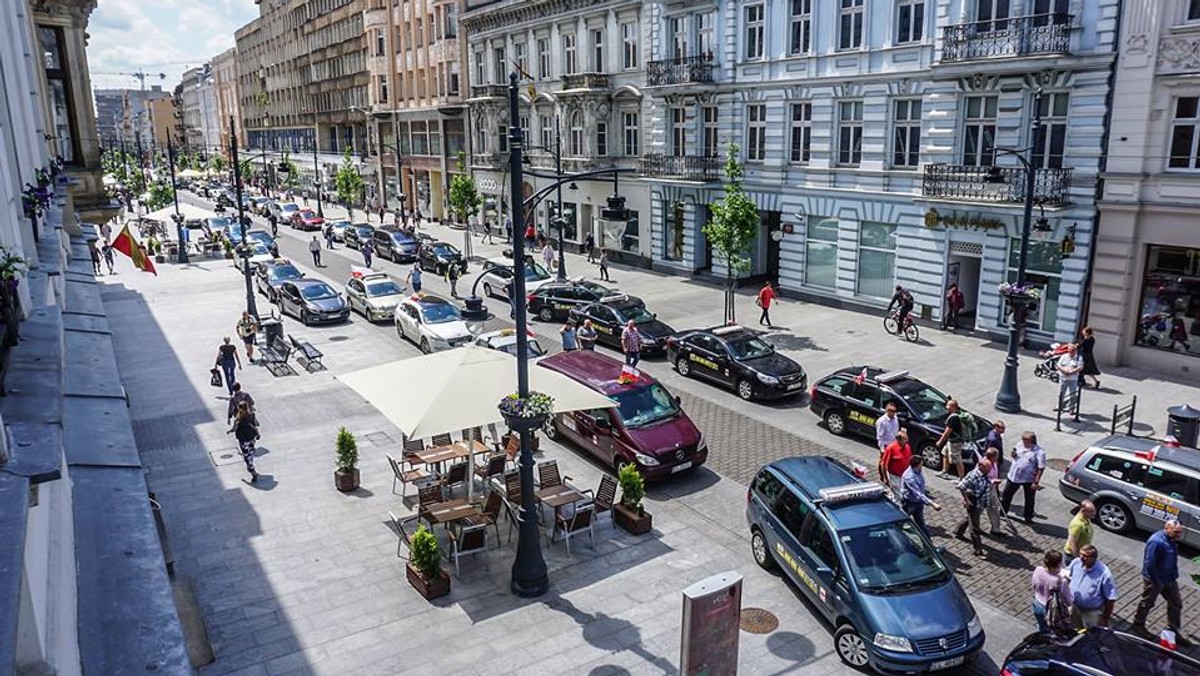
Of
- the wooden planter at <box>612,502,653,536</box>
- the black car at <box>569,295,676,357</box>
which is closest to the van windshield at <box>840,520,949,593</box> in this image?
the wooden planter at <box>612,502,653,536</box>

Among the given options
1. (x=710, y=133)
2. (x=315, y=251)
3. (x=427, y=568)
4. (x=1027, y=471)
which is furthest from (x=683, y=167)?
(x=427, y=568)

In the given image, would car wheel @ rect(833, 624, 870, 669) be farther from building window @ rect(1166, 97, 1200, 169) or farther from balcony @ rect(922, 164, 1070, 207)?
building window @ rect(1166, 97, 1200, 169)

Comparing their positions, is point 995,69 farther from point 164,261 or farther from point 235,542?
point 164,261

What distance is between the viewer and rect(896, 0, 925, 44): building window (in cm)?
2730

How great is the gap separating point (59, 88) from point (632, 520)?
18.8 metres

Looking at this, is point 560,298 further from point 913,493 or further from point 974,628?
point 974,628

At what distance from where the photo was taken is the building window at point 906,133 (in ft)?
92.3

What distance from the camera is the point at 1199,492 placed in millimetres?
13172

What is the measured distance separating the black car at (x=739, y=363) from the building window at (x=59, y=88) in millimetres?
16933

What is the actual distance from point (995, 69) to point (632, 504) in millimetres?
18111

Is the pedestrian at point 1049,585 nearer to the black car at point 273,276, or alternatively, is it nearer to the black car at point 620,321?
the black car at point 620,321

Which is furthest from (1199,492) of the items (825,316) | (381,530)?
(825,316)

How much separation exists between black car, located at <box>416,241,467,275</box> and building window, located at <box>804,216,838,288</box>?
53.1ft

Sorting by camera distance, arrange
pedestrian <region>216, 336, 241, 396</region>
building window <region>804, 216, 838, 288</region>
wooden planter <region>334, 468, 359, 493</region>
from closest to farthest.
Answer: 1. wooden planter <region>334, 468, 359, 493</region>
2. pedestrian <region>216, 336, 241, 396</region>
3. building window <region>804, 216, 838, 288</region>
